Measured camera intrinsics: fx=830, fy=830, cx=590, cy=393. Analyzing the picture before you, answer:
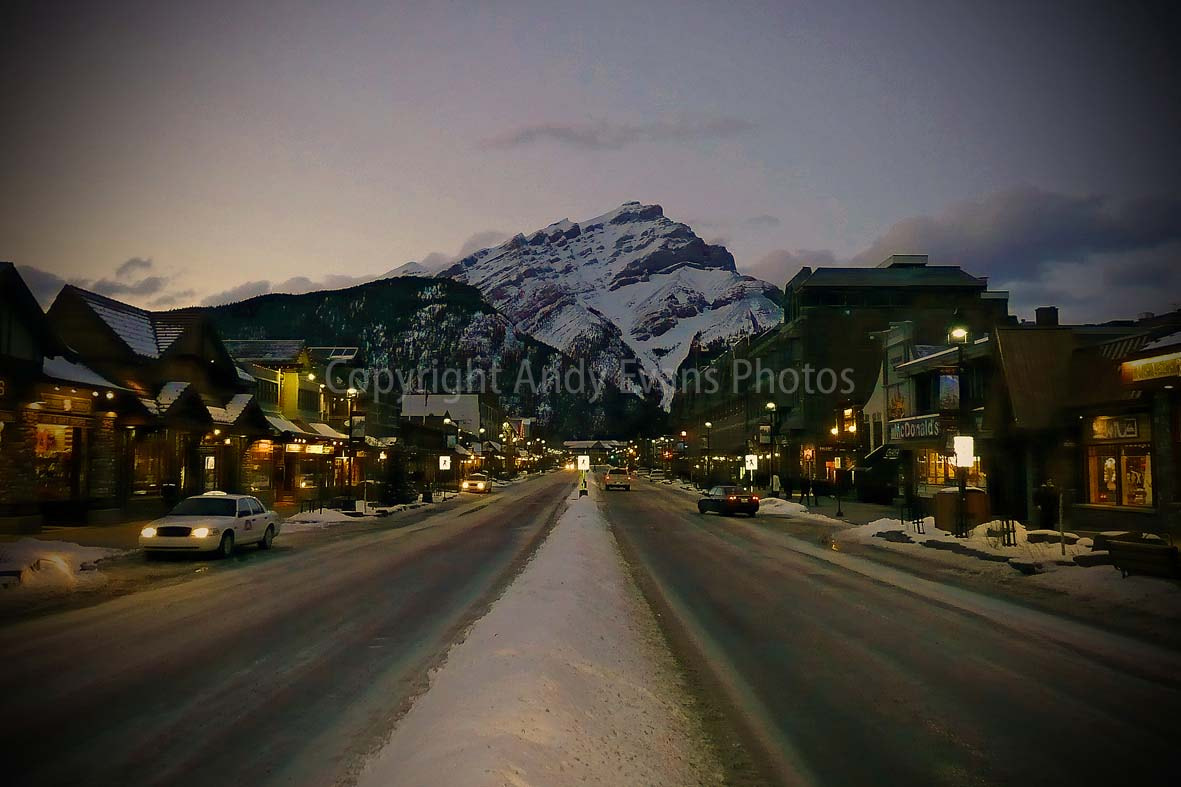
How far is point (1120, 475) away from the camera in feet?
88.6

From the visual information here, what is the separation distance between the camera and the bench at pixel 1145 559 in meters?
15.5

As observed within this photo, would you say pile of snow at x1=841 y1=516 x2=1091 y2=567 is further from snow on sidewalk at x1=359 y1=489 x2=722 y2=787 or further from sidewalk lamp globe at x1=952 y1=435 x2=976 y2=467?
snow on sidewalk at x1=359 y1=489 x2=722 y2=787

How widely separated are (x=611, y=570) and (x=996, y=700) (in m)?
10.7

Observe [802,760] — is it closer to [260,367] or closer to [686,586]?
[686,586]

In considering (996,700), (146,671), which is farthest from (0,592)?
(996,700)

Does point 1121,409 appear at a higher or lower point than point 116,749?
higher

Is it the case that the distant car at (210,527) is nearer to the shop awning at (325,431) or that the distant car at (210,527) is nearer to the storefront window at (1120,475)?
the storefront window at (1120,475)

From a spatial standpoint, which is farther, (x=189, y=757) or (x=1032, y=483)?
(x=1032, y=483)

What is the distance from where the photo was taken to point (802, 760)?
648 centimetres

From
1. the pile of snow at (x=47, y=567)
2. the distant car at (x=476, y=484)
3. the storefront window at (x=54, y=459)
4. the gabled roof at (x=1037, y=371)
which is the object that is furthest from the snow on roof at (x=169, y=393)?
the distant car at (x=476, y=484)

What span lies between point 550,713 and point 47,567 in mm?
13635

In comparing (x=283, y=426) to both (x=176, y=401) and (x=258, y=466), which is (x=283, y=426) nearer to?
(x=258, y=466)

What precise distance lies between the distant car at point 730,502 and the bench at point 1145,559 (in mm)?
24835

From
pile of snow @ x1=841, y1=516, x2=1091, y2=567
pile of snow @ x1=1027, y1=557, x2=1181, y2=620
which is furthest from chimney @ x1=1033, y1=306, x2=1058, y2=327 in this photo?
pile of snow @ x1=1027, y1=557, x2=1181, y2=620
